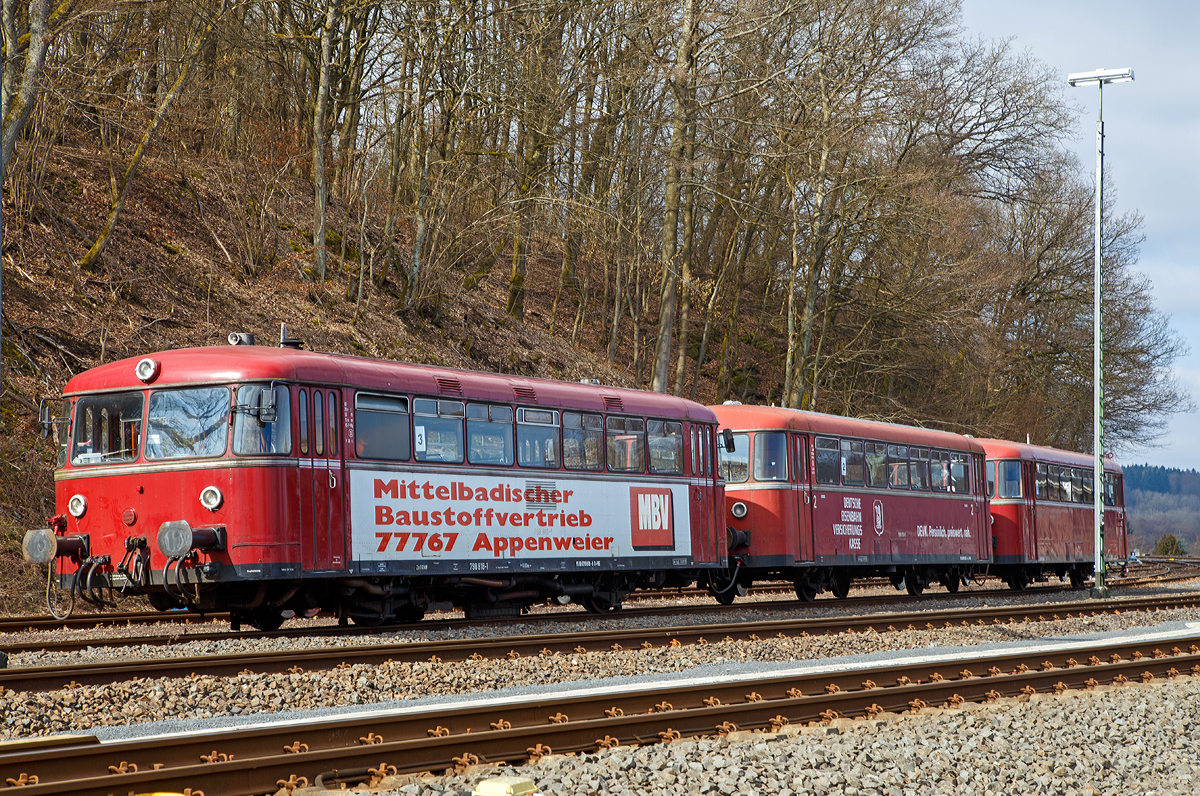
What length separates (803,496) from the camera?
68.0 ft

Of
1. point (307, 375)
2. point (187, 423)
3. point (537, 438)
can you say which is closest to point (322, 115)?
point (537, 438)

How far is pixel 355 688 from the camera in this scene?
10086 mm

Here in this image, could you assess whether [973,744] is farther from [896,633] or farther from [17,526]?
[17,526]

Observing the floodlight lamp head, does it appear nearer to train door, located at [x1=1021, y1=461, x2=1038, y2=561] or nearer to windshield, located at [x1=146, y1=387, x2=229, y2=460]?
train door, located at [x1=1021, y1=461, x2=1038, y2=561]

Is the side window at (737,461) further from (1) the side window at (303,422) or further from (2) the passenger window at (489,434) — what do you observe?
(1) the side window at (303,422)

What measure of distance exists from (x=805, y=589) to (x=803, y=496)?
2103mm

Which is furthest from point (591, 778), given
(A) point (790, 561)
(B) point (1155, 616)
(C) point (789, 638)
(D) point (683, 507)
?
(B) point (1155, 616)

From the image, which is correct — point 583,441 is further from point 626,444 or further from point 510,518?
point 510,518

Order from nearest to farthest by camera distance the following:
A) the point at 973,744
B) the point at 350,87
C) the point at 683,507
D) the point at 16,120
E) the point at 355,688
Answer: the point at 973,744, the point at 355,688, the point at 16,120, the point at 683,507, the point at 350,87

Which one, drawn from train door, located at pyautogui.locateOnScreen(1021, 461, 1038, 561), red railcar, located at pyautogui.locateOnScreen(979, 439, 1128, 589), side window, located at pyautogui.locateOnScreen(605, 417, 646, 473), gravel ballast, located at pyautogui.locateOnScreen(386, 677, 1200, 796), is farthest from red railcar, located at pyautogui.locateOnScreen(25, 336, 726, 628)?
train door, located at pyautogui.locateOnScreen(1021, 461, 1038, 561)

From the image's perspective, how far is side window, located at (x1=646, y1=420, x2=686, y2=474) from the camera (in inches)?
712

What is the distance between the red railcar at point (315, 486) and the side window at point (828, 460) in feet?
19.4

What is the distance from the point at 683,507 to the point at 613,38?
17820mm

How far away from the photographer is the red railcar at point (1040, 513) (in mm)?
27875
